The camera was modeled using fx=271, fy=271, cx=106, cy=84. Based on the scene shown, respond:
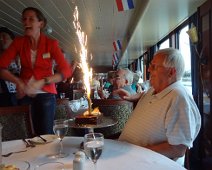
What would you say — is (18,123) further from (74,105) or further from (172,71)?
(74,105)

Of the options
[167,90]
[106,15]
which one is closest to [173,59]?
[167,90]

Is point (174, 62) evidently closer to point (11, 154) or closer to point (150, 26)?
point (11, 154)

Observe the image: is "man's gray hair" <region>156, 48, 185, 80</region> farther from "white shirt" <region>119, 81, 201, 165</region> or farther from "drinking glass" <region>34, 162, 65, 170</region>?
"drinking glass" <region>34, 162, 65, 170</region>

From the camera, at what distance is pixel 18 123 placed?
1961 millimetres

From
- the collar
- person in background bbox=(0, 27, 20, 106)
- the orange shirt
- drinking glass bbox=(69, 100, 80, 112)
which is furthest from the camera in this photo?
drinking glass bbox=(69, 100, 80, 112)

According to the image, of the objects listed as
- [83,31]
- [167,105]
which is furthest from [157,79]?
[83,31]

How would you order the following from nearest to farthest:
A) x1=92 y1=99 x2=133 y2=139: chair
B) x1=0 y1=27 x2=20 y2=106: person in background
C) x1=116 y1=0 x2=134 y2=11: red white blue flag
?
x1=92 y1=99 x2=133 y2=139: chair, x1=0 y1=27 x2=20 y2=106: person in background, x1=116 y1=0 x2=134 y2=11: red white blue flag

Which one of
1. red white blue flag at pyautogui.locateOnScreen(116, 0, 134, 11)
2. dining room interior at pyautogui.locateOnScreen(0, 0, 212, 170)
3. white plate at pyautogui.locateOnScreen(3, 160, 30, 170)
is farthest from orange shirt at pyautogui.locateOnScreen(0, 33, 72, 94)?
red white blue flag at pyautogui.locateOnScreen(116, 0, 134, 11)

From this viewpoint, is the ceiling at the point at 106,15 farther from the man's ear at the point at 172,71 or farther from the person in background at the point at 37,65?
the man's ear at the point at 172,71

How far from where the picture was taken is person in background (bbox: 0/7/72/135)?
2008 mm

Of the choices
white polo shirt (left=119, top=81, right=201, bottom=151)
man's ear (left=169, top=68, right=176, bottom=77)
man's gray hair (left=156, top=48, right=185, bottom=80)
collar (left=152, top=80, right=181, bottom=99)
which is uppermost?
man's gray hair (left=156, top=48, right=185, bottom=80)

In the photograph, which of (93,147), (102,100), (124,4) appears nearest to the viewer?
(93,147)

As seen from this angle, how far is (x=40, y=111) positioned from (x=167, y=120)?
3.26 ft

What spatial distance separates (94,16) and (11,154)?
433cm
